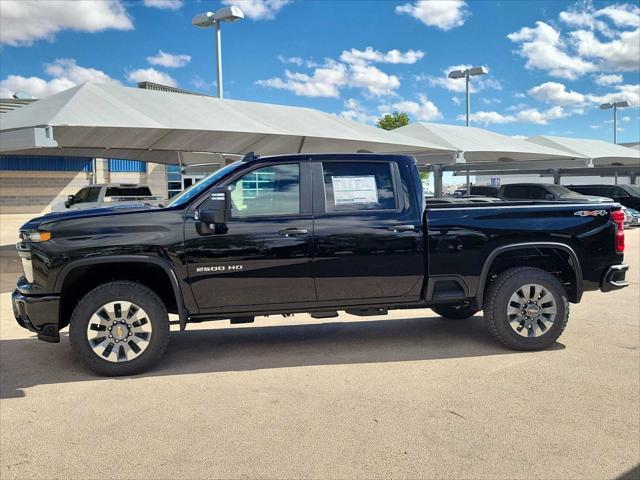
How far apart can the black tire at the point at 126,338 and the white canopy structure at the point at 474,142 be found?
13.5 metres

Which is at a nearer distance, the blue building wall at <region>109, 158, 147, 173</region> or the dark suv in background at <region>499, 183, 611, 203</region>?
the dark suv in background at <region>499, 183, 611, 203</region>

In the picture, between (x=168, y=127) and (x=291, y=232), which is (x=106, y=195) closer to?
(x=168, y=127)

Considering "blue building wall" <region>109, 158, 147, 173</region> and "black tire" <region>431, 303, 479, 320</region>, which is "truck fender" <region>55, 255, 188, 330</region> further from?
"blue building wall" <region>109, 158, 147, 173</region>

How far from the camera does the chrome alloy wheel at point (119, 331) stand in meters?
4.89

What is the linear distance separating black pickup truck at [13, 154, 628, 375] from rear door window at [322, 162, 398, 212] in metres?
0.01

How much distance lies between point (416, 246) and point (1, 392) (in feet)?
12.1

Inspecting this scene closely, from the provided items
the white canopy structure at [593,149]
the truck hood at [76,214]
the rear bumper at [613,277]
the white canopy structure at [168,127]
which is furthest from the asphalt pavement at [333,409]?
the white canopy structure at [593,149]

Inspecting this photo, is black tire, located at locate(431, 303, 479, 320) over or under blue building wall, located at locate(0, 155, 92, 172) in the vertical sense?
under

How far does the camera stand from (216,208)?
4.93 meters

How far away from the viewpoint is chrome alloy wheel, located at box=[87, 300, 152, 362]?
16.0ft

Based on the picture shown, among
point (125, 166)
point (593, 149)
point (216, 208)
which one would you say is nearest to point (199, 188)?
point (216, 208)

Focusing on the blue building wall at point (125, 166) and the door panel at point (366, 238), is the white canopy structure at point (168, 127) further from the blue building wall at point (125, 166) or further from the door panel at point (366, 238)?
the blue building wall at point (125, 166)

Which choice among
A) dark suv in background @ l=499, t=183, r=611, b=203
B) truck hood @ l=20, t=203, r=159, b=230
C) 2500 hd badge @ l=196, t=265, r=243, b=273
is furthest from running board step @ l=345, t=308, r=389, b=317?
dark suv in background @ l=499, t=183, r=611, b=203

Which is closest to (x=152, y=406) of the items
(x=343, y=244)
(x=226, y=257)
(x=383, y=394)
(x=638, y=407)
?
(x=226, y=257)
